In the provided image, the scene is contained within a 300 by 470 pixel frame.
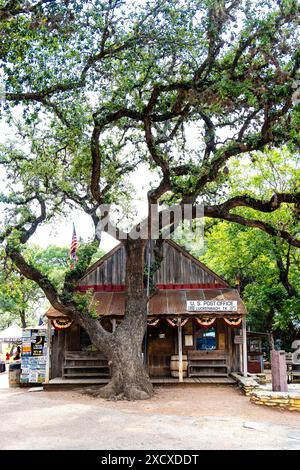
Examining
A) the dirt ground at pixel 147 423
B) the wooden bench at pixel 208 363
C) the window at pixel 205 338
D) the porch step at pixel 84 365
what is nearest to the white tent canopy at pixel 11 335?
the porch step at pixel 84 365

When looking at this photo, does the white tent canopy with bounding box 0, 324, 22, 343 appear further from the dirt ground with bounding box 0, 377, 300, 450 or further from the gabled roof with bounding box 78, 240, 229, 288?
the dirt ground with bounding box 0, 377, 300, 450

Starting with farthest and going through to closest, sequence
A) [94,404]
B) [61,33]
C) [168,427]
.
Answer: [94,404] < [61,33] < [168,427]

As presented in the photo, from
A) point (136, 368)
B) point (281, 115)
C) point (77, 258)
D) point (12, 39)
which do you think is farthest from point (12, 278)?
point (281, 115)

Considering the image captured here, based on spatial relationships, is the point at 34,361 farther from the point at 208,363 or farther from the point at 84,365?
the point at 208,363

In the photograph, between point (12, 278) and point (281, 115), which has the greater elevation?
point (281, 115)

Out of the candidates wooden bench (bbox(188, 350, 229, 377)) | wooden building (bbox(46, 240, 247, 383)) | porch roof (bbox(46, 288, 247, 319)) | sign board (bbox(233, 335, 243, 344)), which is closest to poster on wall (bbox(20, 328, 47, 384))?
wooden building (bbox(46, 240, 247, 383))

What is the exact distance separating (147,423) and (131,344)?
4.54 metres

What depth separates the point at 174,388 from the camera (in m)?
16.3

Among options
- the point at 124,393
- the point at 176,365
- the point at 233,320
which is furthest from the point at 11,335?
the point at 124,393

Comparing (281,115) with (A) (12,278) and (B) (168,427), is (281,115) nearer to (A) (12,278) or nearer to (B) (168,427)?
(B) (168,427)

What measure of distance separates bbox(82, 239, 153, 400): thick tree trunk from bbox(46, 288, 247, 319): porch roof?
1.80 metres

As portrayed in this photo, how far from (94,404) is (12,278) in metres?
7.01

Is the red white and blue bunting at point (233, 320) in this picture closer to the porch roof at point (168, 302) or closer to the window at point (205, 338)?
the porch roof at point (168, 302)

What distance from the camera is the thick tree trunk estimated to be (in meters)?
13.7
